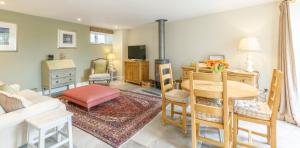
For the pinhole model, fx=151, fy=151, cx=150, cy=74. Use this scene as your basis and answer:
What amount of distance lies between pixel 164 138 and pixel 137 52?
13.7ft

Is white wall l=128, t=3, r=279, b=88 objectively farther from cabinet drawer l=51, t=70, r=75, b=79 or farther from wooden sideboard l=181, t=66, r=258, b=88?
cabinet drawer l=51, t=70, r=75, b=79

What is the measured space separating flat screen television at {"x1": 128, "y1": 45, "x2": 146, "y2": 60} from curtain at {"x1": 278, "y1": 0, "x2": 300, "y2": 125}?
3994mm

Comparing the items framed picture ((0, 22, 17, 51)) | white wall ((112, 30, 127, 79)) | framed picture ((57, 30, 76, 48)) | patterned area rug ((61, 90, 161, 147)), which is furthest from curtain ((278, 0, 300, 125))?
framed picture ((0, 22, 17, 51))

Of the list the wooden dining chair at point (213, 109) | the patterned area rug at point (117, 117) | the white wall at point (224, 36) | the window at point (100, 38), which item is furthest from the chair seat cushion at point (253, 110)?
the window at point (100, 38)

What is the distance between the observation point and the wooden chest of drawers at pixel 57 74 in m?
4.20

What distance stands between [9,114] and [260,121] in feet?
9.22

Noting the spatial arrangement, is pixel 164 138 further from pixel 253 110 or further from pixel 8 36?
pixel 8 36

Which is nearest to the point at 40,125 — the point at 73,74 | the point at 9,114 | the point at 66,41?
the point at 9,114

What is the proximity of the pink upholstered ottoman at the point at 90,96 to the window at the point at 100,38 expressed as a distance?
2946 millimetres

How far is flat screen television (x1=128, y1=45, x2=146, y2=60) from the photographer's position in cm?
579

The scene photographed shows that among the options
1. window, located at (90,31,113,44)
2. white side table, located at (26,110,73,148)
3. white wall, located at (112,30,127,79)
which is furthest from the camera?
white wall, located at (112,30,127,79)

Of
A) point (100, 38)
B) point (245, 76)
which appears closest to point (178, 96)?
point (245, 76)

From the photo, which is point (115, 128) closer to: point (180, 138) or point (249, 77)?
point (180, 138)

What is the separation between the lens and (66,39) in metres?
4.94
